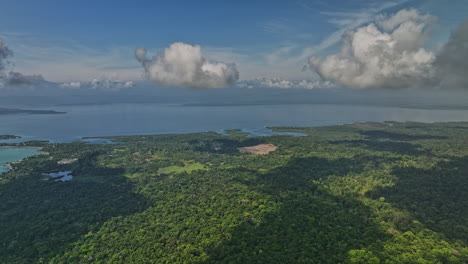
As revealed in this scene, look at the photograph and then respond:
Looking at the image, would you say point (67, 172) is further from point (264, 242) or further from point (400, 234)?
point (400, 234)

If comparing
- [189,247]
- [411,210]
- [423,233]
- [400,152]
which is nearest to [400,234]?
[423,233]

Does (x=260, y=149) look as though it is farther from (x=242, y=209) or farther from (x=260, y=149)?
(x=242, y=209)

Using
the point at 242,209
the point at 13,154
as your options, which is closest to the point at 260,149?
the point at 242,209

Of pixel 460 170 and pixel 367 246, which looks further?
pixel 460 170

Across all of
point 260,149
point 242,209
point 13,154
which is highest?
point 260,149

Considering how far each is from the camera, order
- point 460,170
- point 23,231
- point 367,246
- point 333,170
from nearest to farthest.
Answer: point 367,246, point 23,231, point 460,170, point 333,170

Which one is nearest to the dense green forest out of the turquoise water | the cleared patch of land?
the turquoise water
